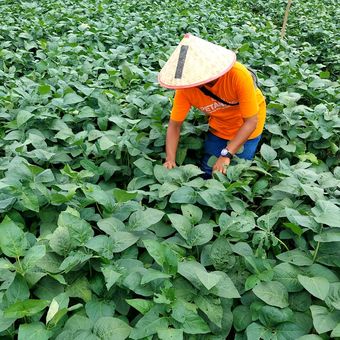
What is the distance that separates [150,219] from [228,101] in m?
1.04

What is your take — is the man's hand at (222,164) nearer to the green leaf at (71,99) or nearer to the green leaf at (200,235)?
the green leaf at (200,235)

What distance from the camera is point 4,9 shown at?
18.6 feet

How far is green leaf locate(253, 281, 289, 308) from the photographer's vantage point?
167 centimetres

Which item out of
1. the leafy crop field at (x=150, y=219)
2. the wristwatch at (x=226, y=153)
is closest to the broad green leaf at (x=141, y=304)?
the leafy crop field at (x=150, y=219)

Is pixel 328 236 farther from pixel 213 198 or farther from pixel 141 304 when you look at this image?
pixel 141 304

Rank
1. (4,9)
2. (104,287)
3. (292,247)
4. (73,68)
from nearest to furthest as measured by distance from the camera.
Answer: (104,287) → (292,247) → (73,68) → (4,9)

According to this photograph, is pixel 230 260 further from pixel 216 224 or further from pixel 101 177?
pixel 101 177

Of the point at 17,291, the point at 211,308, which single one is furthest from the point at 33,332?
the point at 211,308

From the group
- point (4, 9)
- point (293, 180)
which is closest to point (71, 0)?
point (4, 9)

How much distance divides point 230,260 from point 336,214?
1.68 ft

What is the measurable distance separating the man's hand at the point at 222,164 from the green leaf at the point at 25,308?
1.34 m

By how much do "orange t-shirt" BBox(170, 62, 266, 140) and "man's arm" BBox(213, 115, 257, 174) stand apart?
4cm

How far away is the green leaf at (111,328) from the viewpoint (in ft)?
5.06

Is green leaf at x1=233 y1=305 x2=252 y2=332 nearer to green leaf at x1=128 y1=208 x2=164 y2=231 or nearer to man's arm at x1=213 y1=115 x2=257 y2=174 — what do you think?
green leaf at x1=128 y1=208 x2=164 y2=231
